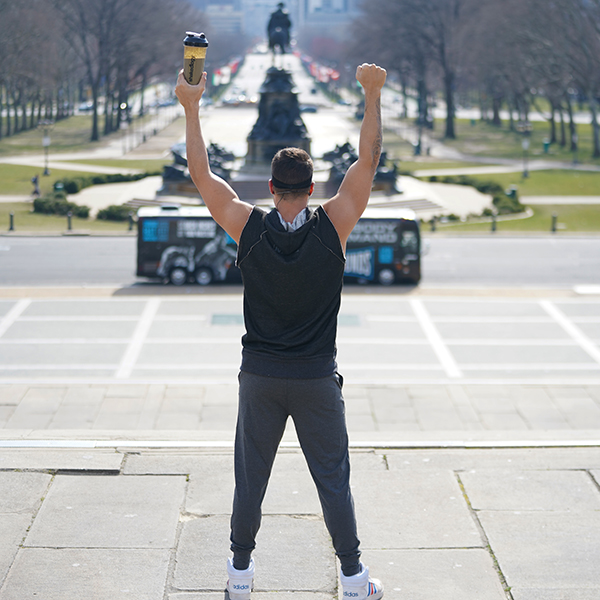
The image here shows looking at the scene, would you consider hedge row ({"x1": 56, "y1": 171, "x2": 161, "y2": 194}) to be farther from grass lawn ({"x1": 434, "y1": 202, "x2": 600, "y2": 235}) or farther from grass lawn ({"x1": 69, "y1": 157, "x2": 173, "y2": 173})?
grass lawn ({"x1": 434, "y1": 202, "x2": 600, "y2": 235})

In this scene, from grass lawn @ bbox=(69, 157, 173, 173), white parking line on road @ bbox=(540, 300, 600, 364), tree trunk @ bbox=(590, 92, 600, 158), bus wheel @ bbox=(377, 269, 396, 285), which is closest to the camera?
white parking line on road @ bbox=(540, 300, 600, 364)

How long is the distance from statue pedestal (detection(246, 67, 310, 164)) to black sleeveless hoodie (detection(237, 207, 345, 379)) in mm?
40742

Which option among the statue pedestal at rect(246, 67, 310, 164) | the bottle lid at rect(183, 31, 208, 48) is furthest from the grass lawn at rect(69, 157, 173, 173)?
the bottle lid at rect(183, 31, 208, 48)

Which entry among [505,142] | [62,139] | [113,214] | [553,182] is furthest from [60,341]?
[505,142]

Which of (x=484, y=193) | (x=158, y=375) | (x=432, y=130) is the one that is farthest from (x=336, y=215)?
(x=432, y=130)

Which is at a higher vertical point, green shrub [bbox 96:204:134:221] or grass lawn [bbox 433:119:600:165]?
grass lawn [bbox 433:119:600:165]

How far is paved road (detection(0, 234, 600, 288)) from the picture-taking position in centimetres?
2669

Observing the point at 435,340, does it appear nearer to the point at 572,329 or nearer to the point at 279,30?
the point at 572,329

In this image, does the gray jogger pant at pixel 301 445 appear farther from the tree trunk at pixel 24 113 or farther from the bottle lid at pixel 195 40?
the tree trunk at pixel 24 113

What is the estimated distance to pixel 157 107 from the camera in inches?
3529

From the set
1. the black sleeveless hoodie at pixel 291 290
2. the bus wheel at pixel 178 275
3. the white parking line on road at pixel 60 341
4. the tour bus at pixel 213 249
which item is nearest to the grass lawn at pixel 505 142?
the tour bus at pixel 213 249

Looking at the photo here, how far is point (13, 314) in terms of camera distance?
20.6 metres

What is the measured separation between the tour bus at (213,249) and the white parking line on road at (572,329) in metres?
4.79

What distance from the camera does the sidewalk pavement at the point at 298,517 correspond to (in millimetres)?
4961
